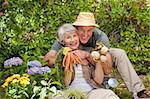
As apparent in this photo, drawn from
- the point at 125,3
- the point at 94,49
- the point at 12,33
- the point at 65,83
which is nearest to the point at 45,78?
the point at 65,83

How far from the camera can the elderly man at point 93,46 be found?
4.96m

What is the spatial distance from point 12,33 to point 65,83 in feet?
8.65

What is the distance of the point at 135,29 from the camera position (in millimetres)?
7520

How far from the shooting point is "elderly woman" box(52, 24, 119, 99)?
4.79m

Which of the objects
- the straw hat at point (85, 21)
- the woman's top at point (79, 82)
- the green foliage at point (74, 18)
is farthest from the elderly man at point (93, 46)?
the green foliage at point (74, 18)

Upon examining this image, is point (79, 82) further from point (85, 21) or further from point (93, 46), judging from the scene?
point (85, 21)

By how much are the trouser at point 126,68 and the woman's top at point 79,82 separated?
1.83 feet

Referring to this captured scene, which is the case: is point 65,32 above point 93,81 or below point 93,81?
above

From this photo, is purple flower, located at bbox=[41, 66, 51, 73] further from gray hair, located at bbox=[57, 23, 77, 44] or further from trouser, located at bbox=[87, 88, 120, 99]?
trouser, located at bbox=[87, 88, 120, 99]

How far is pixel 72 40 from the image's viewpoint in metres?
4.80

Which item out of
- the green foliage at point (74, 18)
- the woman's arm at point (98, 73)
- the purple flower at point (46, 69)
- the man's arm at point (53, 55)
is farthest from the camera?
the green foliage at point (74, 18)

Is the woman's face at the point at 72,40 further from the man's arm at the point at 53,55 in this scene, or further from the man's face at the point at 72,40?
the man's arm at the point at 53,55

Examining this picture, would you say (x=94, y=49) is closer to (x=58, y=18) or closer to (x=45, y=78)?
(x=45, y=78)

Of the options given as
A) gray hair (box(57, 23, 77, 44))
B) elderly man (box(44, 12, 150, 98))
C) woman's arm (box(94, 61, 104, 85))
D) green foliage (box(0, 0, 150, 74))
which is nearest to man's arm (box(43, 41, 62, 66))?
elderly man (box(44, 12, 150, 98))
